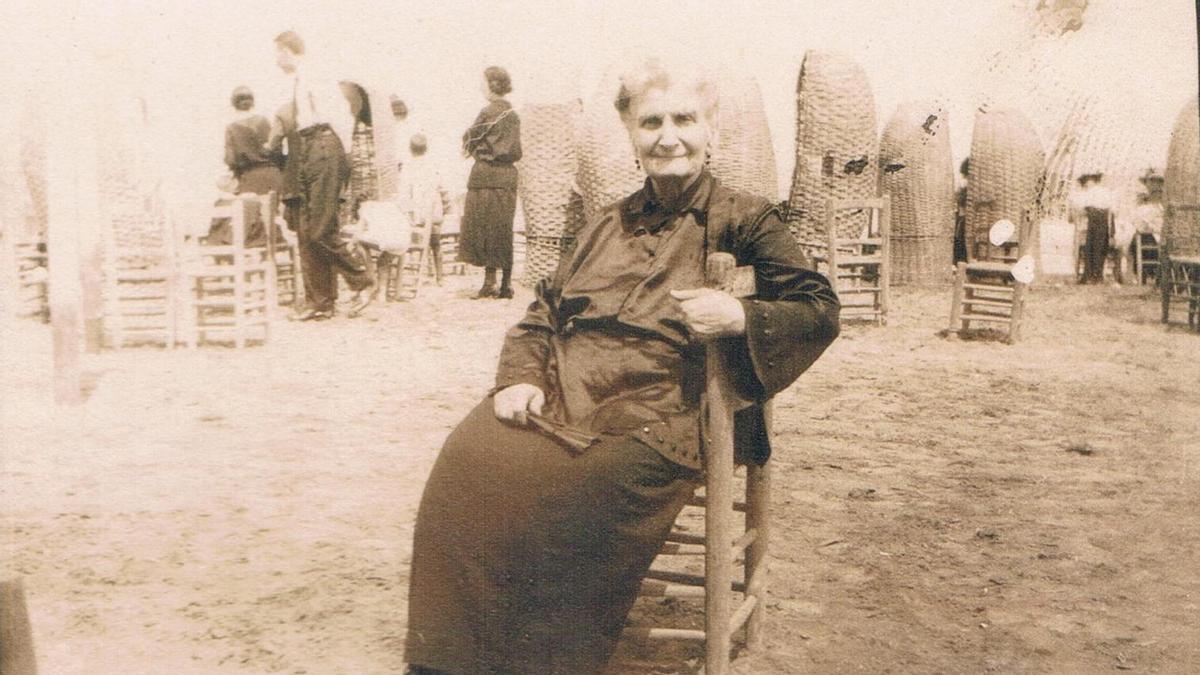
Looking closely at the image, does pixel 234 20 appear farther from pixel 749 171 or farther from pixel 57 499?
pixel 749 171

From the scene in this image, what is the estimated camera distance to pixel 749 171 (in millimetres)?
6418

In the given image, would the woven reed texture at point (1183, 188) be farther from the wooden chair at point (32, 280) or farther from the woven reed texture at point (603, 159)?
the wooden chair at point (32, 280)

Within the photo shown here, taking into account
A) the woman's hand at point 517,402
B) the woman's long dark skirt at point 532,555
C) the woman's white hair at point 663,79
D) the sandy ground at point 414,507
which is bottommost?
the sandy ground at point 414,507

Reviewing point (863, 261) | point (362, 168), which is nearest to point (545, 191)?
point (362, 168)

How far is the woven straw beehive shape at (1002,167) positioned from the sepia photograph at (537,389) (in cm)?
209

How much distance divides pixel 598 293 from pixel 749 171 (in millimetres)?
4724

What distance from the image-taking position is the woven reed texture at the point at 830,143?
21.9 feet

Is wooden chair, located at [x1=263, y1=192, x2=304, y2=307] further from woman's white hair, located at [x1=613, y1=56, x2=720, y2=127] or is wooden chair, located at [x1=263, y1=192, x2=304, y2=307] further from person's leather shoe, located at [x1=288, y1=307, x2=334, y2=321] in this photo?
woman's white hair, located at [x1=613, y1=56, x2=720, y2=127]

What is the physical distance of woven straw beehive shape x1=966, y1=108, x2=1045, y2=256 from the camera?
772cm

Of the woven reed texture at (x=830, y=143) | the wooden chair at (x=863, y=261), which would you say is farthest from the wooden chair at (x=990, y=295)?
the woven reed texture at (x=830, y=143)

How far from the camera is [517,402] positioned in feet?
5.81

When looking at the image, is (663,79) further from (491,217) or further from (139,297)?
(491,217)

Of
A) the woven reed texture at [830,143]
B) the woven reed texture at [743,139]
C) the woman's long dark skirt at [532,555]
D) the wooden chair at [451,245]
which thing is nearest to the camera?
the woman's long dark skirt at [532,555]

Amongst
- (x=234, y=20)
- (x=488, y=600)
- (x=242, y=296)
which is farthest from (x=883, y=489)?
(x=242, y=296)
